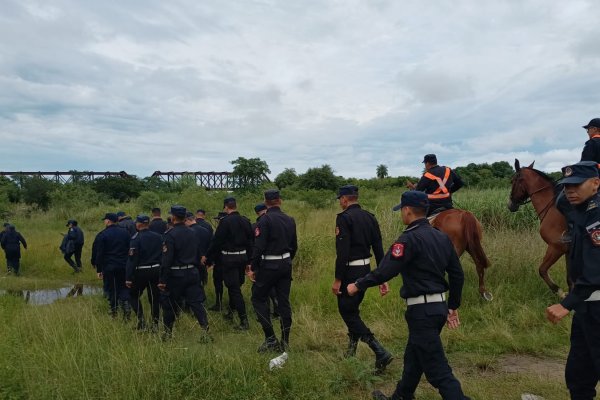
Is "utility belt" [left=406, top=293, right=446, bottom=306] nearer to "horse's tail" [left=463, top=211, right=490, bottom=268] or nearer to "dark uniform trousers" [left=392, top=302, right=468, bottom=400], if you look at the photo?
"dark uniform trousers" [left=392, top=302, right=468, bottom=400]

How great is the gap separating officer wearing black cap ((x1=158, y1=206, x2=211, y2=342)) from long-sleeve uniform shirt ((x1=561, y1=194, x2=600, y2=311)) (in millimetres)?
4913

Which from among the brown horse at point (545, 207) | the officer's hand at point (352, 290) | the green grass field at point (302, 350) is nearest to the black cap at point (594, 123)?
the brown horse at point (545, 207)

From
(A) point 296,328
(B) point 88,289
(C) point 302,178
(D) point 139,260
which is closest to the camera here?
(A) point 296,328

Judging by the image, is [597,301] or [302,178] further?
[302,178]

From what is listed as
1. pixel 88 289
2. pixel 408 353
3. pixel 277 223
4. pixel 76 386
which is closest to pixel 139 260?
pixel 277 223

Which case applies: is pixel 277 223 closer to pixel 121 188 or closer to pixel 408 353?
pixel 408 353

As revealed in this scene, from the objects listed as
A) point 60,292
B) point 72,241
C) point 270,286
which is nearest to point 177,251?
point 270,286

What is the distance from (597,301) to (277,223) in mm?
3809

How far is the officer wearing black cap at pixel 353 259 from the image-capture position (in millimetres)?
5078

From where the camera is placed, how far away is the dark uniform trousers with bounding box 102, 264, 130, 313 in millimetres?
8609

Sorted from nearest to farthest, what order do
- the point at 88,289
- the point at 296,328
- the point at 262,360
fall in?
the point at 262,360 → the point at 296,328 → the point at 88,289

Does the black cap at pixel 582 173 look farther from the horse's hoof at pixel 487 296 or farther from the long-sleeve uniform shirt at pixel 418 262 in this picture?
the horse's hoof at pixel 487 296

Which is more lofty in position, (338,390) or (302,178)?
(302,178)

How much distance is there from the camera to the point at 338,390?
4.37 m
